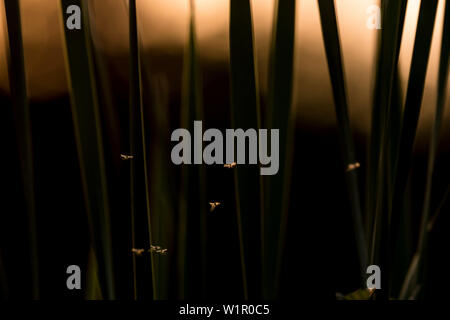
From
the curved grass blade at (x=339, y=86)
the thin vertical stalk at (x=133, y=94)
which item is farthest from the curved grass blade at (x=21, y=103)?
the curved grass blade at (x=339, y=86)

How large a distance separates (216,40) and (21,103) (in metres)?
0.33

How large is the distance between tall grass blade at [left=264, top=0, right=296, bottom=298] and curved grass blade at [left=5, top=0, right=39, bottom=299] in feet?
1.20

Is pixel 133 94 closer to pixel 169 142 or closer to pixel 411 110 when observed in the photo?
pixel 169 142

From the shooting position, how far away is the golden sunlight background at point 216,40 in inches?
27.8

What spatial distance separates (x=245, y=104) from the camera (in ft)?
2.07

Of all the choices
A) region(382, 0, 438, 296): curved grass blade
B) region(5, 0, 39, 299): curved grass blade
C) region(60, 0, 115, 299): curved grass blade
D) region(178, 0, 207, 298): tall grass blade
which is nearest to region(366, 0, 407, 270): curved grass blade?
region(382, 0, 438, 296): curved grass blade

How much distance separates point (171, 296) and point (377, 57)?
1.67 feet

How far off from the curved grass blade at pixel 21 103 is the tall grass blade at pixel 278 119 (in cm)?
36

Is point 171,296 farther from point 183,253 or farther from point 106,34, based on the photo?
point 106,34

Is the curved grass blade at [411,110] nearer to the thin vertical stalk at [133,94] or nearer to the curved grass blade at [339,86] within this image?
the curved grass blade at [339,86]

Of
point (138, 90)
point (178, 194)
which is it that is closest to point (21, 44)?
point (138, 90)

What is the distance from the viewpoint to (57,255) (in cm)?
73

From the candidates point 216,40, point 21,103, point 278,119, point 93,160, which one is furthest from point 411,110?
point 21,103
